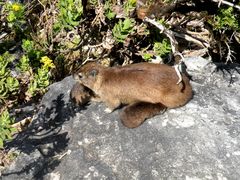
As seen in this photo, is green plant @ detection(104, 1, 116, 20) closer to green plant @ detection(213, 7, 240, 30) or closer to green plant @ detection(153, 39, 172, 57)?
green plant @ detection(153, 39, 172, 57)

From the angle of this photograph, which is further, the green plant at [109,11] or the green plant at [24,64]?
the green plant at [109,11]

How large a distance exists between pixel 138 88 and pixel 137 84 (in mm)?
48

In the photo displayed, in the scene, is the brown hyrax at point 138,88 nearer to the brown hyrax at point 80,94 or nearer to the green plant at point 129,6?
the brown hyrax at point 80,94

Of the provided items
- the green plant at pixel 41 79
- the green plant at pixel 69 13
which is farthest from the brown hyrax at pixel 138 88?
the green plant at pixel 69 13

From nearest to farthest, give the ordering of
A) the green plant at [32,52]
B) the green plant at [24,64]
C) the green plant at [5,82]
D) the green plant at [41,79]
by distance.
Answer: the green plant at [5,82] → the green plant at [41,79] → the green plant at [24,64] → the green plant at [32,52]

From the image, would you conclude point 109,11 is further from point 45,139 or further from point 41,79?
point 45,139

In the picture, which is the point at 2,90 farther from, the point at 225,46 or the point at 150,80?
the point at 225,46

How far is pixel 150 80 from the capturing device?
514 cm

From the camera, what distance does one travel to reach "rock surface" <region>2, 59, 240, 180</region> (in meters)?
4.60

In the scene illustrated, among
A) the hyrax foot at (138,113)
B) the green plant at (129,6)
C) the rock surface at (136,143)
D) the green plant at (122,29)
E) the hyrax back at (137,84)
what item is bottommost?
the rock surface at (136,143)

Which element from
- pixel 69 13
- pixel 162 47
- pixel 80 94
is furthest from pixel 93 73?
pixel 162 47

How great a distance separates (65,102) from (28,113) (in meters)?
0.51

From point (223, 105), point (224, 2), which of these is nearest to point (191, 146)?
point (223, 105)

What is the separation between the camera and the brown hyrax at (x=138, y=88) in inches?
200
